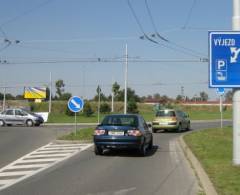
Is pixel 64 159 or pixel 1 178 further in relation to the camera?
pixel 64 159

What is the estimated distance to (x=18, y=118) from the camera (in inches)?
1901

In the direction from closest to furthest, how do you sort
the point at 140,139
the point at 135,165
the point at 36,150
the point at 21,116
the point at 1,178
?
the point at 1,178 → the point at 135,165 → the point at 140,139 → the point at 36,150 → the point at 21,116

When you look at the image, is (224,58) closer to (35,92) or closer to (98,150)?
(98,150)

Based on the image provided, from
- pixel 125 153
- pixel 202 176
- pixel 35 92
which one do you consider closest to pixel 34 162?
pixel 125 153

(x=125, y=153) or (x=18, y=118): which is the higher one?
(x=18, y=118)

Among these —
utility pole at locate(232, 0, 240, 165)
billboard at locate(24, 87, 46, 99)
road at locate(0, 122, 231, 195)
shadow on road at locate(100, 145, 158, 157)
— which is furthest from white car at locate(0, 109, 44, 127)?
billboard at locate(24, 87, 46, 99)

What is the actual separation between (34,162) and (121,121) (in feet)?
12.3

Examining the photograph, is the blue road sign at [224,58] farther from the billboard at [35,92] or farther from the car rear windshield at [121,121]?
the billboard at [35,92]

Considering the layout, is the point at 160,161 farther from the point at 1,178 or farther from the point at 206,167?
the point at 1,178

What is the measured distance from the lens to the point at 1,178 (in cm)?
1202

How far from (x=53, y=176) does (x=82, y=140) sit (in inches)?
483

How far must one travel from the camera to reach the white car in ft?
157

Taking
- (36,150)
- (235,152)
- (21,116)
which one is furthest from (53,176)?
(21,116)

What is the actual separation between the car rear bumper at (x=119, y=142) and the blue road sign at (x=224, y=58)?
4615 mm
